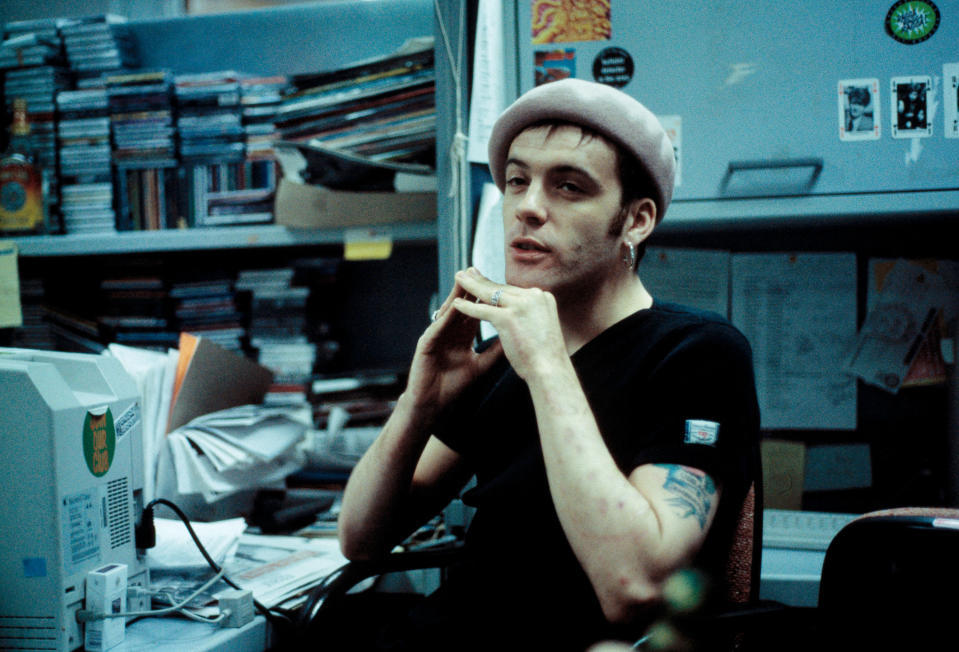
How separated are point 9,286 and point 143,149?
1.68ft

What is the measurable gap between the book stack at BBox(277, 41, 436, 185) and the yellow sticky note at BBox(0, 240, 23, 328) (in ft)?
2.82

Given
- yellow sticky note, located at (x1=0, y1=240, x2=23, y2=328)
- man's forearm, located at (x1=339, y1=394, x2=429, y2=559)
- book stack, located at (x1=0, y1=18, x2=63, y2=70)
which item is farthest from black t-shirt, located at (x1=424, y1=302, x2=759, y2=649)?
book stack, located at (x1=0, y1=18, x2=63, y2=70)

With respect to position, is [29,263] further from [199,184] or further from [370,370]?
[370,370]

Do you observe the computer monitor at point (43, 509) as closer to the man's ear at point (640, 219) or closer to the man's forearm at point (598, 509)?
the man's forearm at point (598, 509)

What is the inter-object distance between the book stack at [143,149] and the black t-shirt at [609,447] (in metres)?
1.23

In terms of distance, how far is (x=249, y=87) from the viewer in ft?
6.13

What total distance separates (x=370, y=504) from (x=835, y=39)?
125 cm

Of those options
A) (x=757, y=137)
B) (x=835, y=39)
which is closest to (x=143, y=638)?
(x=757, y=137)

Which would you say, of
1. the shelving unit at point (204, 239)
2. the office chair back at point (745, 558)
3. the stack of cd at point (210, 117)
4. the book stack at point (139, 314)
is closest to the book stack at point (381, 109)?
the shelving unit at point (204, 239)

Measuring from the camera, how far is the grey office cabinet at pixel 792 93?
1.38 meters

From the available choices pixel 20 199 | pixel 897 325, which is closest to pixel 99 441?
pixel 20 199

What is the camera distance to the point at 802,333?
1.81 meters

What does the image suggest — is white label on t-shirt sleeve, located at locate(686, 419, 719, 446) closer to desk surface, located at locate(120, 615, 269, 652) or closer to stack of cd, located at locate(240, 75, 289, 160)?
desk surface, located at locate(120, 615, 269, 652)

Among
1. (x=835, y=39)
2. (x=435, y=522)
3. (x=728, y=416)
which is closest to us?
(x=728, y=416)
